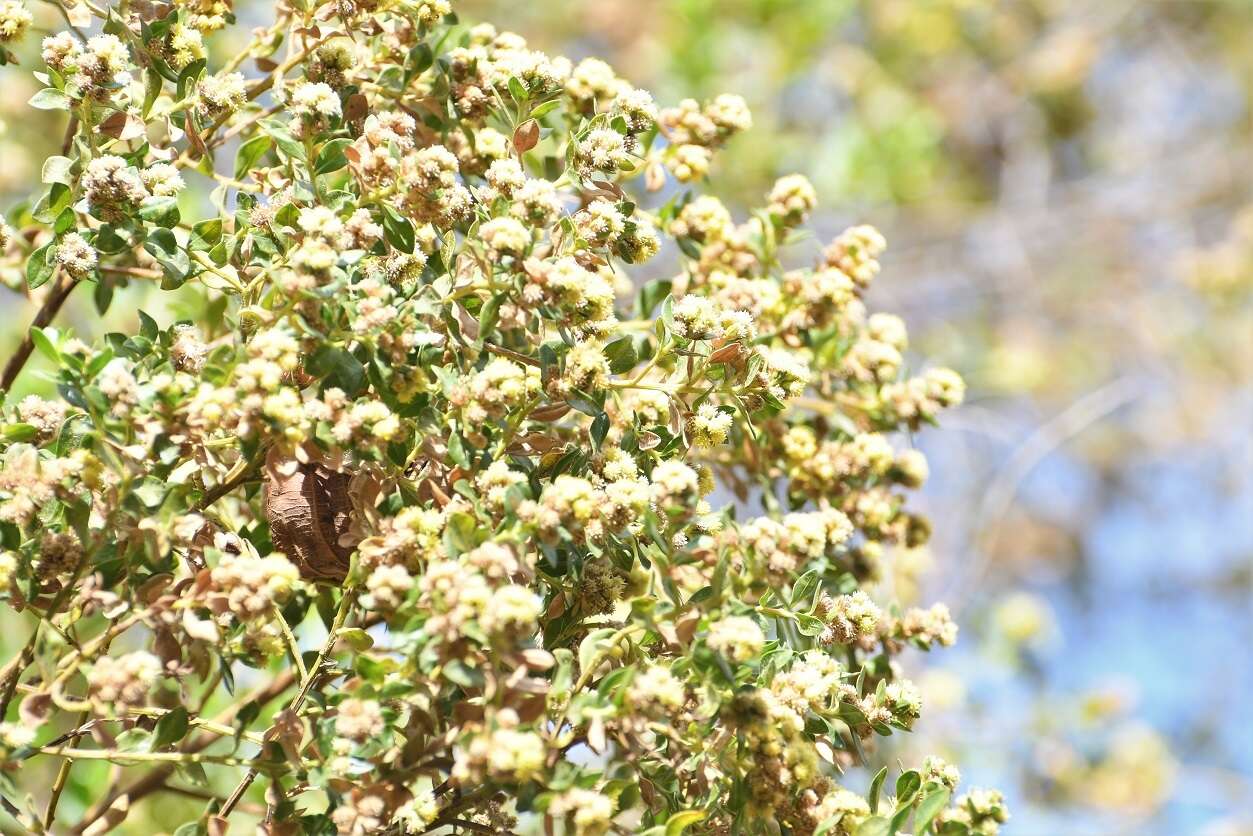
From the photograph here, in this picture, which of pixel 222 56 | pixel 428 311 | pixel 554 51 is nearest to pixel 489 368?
pixel 428 311

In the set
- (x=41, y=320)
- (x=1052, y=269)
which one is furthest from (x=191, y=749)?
(x=1052, y=269)

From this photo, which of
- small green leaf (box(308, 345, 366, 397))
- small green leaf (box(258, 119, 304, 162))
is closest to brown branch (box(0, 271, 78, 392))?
small green leaf (box(258, 119, 304, 162))

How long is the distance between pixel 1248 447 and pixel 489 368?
3.72m

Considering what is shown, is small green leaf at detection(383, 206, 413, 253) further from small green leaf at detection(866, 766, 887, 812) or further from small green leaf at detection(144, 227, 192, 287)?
small green leaf at detection(866, 766, 887, 812)

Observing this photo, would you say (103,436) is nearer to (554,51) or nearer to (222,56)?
(222,56)

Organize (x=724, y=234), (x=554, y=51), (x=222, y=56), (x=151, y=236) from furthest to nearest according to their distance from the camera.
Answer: (x=554, y=51), (x=222, y=56), (x=724, y=234), (x=151, y=236)

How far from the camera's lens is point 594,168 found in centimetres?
99

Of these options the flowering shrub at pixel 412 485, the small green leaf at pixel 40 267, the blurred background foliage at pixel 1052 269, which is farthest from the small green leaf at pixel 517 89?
the blurred background foliage at pixel 1052 269

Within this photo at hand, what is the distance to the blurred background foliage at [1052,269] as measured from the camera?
9.07ft

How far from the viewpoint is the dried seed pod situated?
0.95m

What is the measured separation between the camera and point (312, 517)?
3.11 ft

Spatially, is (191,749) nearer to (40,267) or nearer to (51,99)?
(40,267)

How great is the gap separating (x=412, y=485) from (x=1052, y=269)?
3.85 metres

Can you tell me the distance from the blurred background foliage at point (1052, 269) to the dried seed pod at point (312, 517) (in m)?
1.55
